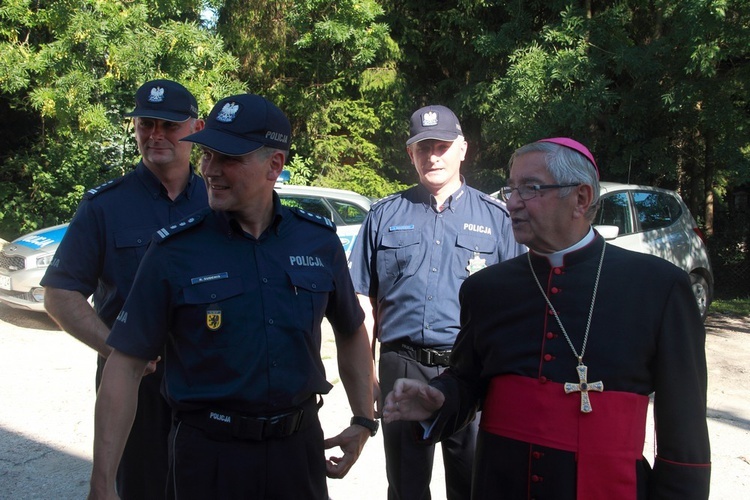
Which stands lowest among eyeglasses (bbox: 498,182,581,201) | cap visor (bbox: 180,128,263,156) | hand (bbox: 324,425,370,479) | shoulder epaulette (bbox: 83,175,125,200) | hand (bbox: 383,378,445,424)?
hand (bbox: 324,425,370,479)

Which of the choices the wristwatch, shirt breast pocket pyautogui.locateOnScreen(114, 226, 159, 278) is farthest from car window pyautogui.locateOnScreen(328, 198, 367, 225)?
the wristwatch

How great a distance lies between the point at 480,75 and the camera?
521 inches

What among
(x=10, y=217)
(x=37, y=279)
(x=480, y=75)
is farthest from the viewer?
(x=10, y=217)

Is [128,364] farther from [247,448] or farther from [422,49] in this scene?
[422,49]

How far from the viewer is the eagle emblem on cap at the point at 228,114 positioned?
2473mm

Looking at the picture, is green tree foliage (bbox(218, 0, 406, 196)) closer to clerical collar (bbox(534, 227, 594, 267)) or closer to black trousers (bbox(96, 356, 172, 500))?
black trousers (bbox(96, 356, 172, 500))

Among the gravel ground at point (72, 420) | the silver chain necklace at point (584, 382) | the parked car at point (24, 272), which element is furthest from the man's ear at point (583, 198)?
the parked car at point (24, 272)

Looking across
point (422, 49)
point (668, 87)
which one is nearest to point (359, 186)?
point (422, 49)

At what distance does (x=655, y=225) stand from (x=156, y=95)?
7672 mm

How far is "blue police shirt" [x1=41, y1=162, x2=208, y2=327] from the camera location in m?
3.14

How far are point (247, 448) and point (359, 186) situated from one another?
39.9 ft

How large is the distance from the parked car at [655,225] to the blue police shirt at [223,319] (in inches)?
279

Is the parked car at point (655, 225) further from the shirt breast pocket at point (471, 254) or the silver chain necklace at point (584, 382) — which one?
the silver chain necklace at point (584, 382)

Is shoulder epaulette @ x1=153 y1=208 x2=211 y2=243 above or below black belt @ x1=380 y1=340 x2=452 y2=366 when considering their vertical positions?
above
